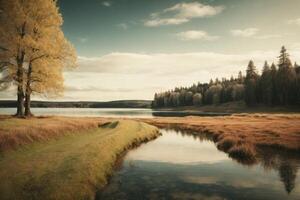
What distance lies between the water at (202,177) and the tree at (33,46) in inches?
621

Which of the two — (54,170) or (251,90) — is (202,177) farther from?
(251,90)

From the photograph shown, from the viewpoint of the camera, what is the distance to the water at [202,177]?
16359 millimetres

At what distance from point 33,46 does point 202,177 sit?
25.8 metres

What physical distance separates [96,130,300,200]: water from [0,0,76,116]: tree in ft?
51.8

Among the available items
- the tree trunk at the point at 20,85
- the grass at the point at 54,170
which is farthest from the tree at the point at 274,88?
the tree trunk at the point at 20,85

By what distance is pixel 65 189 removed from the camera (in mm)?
13938

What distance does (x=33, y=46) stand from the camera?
3284cm

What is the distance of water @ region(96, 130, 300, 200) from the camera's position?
16359mm

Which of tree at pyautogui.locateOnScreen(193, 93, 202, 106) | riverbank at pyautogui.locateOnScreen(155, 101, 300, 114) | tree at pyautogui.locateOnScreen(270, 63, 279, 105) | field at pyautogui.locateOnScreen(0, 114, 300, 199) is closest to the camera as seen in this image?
field at pyautogui.locateOnScreen(0, 114, 300, 199)

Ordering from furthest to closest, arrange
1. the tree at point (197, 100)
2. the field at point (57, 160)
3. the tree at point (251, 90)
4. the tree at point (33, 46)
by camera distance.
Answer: the tree at point (197, 100) → the tree at point (251, 90) → the tree at point (33, 46) → the field at point (57, 160)

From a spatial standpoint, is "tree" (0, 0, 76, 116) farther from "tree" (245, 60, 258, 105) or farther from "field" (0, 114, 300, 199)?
"tree" (245, 60, 258, 105)

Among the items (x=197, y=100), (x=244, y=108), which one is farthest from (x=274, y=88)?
(x=197, y=100)

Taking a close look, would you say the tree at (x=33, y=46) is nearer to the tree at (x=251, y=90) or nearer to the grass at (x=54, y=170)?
the grass at (x=54, y=170)

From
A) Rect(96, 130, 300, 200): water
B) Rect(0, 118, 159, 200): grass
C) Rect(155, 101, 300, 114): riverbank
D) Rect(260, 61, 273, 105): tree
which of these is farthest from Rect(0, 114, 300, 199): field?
Rect(260, 61, 273, 105): tree
